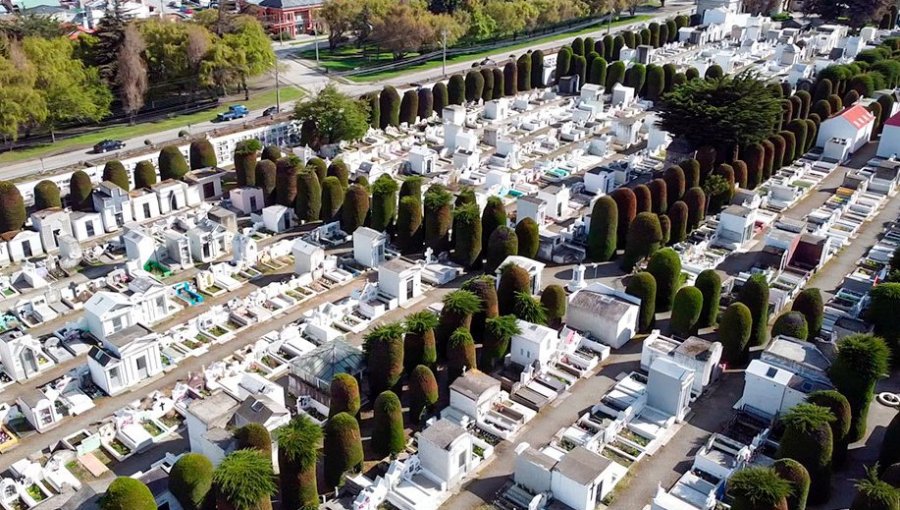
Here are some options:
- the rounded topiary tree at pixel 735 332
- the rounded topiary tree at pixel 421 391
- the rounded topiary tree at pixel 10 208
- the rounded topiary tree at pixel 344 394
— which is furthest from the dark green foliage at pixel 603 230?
the rounded topiary tree at pixel 10 208

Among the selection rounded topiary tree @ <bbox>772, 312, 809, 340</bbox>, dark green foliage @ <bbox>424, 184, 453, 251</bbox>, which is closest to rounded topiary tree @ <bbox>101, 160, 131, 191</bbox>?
dark green foliage @ <bbox>424, 184, 453, 251</bbox>

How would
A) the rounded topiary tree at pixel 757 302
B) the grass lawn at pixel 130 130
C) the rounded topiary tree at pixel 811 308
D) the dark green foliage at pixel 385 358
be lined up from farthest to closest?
the grass lawn at pixel 130 130
the rounded topiary tree at pixel 811 308
the rounded topiary tree at pixel 757 302
the dark green foliage at pixel 385 358

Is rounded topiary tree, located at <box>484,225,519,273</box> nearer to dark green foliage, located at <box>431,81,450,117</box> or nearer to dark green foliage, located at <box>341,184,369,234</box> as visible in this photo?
dark green foliage, located at <box>341,184,369,234</box>

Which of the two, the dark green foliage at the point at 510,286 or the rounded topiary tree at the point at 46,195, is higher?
the rounded topiary tree at the point at 46,195

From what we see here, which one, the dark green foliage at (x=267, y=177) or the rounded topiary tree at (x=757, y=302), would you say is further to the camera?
the dark green foliage at (x=267, y=177)

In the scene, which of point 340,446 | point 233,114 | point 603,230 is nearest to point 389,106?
point 233,114

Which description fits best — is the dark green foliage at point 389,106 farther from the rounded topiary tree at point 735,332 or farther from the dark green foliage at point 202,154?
the rounded topiary tree at point 735,332
